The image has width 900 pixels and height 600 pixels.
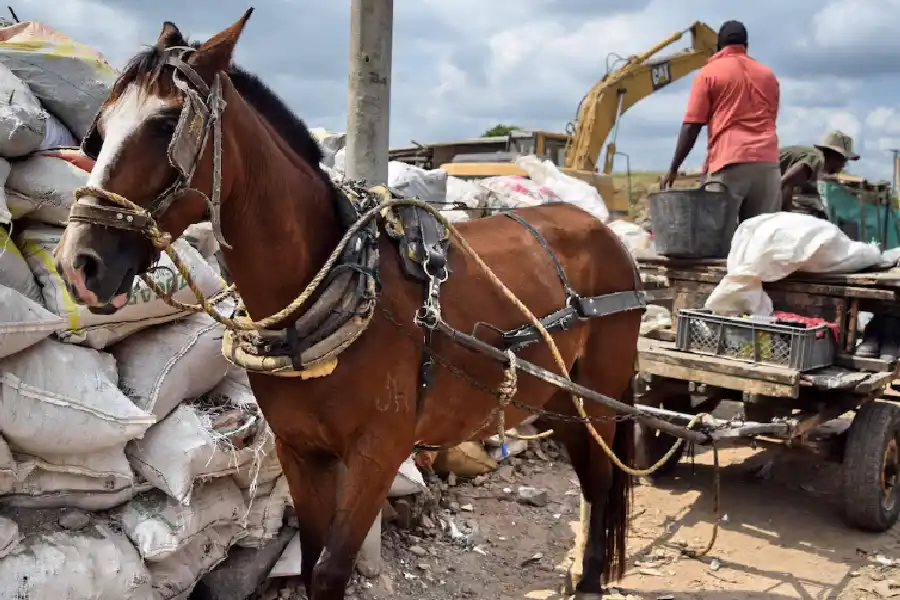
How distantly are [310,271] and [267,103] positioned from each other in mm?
494

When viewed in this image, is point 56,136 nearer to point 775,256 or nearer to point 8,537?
point 8,537

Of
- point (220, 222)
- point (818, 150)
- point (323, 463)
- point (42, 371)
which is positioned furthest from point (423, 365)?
point (818, 150)

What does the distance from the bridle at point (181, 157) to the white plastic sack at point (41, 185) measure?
0.97 m

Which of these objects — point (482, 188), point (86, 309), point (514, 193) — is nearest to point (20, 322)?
point (86, 309)

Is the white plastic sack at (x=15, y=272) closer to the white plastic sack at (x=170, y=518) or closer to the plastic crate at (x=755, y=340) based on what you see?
the white plastic sack at (x=170, y=518)

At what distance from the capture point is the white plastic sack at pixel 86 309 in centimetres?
267

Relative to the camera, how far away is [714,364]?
404 cm

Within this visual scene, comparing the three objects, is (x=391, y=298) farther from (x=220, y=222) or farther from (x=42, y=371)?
(x=42, y=371)

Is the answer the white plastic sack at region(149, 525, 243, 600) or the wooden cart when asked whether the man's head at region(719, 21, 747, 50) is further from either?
the white plastic sack at region(149, 525, 243, 600)

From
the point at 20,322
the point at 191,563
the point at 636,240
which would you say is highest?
the point at 636,240

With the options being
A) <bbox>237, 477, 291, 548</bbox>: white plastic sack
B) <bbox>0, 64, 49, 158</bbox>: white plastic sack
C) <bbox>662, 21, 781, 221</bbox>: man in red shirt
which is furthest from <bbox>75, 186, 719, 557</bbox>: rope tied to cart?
<bbox>662, 21, 781, 221</bbox>: man in red shirt

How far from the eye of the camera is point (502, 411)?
2836 millimetres

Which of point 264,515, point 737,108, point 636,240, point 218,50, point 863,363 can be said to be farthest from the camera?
point 636,240

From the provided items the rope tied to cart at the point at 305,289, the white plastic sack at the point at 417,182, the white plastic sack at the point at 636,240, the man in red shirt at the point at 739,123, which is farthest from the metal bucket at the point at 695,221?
the white plastic sack at the point at 636,240
